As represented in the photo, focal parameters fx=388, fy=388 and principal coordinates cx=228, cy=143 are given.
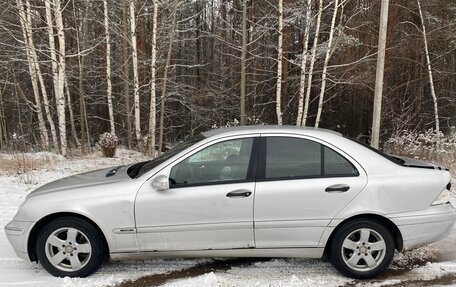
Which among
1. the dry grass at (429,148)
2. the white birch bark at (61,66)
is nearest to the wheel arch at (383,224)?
the dry grass at (429,148)

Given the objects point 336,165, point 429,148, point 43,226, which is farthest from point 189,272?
point 429,148

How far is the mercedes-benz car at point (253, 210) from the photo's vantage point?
370 centimetres

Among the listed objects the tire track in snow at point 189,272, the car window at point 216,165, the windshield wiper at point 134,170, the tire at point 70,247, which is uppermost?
the car window at point 216,165

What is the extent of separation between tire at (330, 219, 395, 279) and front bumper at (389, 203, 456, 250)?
0.16 meters

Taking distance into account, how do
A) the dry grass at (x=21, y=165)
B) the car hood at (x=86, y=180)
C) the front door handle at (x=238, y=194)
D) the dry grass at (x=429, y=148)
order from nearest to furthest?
the front door handle at (x=238, y=194)
the car hood at (x=86, y=180)
the dry grass at (x=21, y=165)
the dry grass at (x=429, y=148)

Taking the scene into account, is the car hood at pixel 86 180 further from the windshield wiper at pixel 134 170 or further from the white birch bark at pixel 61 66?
the white birch bark at pixel 61 66

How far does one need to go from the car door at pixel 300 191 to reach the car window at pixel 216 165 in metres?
0.19

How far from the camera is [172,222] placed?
12.2 ft

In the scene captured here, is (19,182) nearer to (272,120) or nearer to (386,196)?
(386,196)

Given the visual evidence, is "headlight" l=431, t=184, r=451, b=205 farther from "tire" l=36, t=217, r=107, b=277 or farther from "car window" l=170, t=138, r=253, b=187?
"tire" l=36, t=217, r=107, b=277

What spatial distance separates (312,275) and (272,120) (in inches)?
727

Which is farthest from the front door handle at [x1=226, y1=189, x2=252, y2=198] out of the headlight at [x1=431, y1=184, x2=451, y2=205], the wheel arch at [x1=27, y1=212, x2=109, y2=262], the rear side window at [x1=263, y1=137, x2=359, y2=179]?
the headlight at [x1=431, y1=184, x2=451, y2=205]

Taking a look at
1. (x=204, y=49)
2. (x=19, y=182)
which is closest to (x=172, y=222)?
(x=19, y=182)

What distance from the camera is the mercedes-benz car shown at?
370cm
